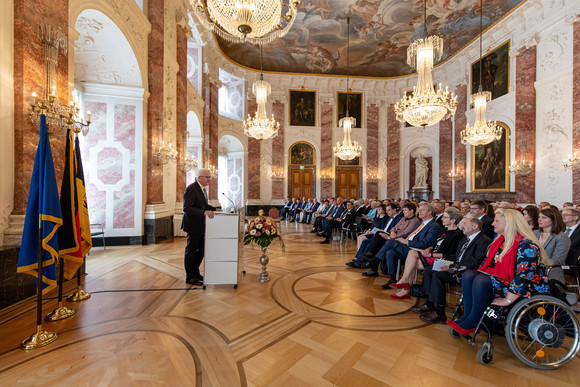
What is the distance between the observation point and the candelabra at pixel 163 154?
7.74 meters

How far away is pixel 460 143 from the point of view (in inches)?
563

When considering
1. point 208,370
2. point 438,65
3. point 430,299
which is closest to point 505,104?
point 438,65

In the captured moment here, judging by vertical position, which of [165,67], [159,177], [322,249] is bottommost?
[322,249]

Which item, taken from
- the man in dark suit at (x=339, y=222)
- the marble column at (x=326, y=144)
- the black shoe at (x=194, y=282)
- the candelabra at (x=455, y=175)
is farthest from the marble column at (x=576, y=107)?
the black shoe at (x=194, y=282)

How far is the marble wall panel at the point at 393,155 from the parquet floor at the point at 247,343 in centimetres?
1423

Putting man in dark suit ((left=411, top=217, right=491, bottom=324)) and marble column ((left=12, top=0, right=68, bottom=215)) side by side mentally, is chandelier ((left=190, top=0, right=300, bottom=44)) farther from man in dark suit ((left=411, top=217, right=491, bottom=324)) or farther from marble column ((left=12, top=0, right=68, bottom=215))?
man in dark suit ((left=411, top=217, right=491, bottom=324))

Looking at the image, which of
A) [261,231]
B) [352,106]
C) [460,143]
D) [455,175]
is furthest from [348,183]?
[261,231]

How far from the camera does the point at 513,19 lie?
36.9ft

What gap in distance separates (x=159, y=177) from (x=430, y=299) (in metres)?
7.38

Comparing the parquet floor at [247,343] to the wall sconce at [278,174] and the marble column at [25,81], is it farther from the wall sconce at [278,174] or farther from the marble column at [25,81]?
the wall sconce at [278,174]

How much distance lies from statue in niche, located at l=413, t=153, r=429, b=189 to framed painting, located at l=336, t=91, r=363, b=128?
4.25 m

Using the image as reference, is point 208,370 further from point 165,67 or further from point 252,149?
point 252,149

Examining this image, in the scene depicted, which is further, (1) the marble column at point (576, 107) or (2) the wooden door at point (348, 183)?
(2) the wooden door at point (348, 183)

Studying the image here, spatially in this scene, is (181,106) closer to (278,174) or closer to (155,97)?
(155,97)
